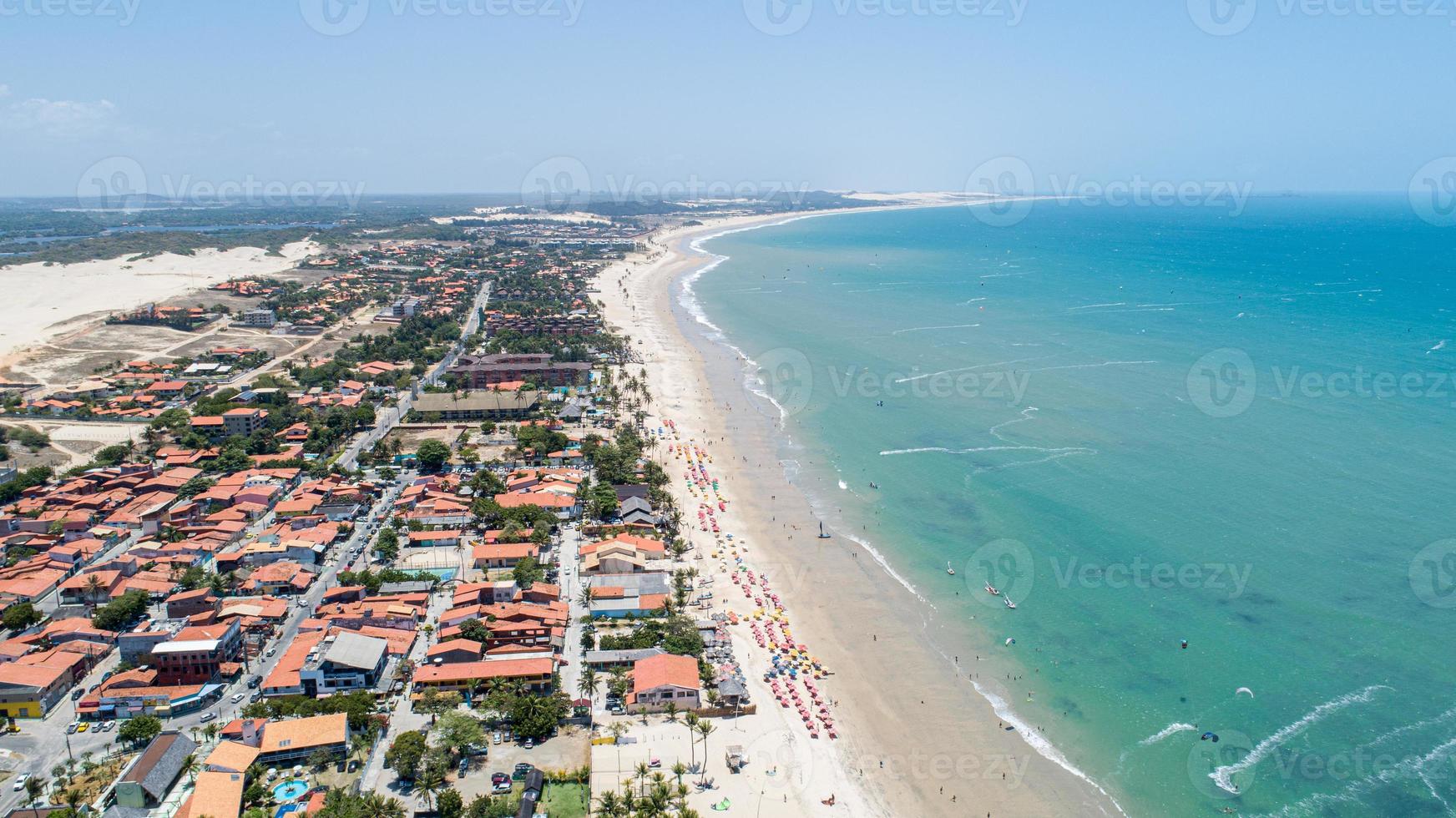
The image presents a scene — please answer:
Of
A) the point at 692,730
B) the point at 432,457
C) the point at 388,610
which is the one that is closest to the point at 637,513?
the point at 388,610

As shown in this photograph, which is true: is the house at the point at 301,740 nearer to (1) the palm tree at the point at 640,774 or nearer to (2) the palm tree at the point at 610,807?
(2) the palm tree at the point at 610,807

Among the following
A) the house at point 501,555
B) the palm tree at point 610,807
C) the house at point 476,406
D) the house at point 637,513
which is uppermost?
the house at point 476,406

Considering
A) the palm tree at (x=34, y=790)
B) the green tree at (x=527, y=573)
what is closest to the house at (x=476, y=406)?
the green tree at (x=527, y=573)

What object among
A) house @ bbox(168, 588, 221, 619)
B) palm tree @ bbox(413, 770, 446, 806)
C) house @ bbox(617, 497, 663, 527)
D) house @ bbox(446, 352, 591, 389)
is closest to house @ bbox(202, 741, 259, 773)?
palm tree @ bbox(413, 770, 446, 806)

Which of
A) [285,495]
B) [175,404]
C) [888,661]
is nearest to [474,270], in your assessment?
[175,404]

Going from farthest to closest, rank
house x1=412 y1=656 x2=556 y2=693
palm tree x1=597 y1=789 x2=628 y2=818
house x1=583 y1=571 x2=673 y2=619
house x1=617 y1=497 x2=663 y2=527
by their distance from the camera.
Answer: house x1=617 y1=497 x2=663 y2=527 → house x1=583 y1=571 x2=673 y2=619 → house x1=412 y1=656 x2=556 y2=693 → palm tree x1=597 y1=789 x2=628 y2=818

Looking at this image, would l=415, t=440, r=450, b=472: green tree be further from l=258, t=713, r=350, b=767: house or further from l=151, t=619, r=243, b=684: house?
l=258, t=713, r=350, b=767: house

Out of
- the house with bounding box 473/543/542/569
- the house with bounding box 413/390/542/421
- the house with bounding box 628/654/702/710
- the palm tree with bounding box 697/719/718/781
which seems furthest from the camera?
the house with bounding box 413/390/542/421
